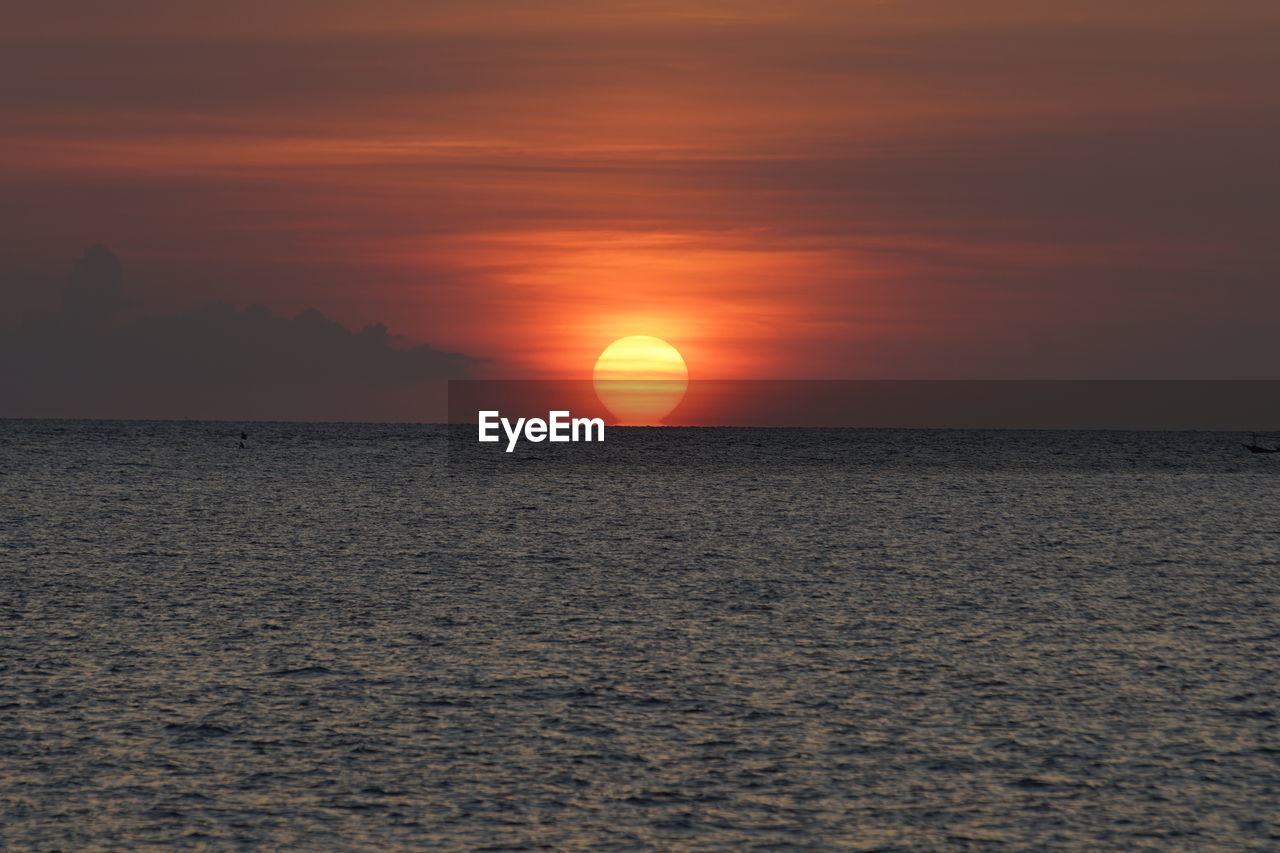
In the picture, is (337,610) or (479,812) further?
(337,610)

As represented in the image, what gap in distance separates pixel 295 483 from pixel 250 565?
79.4 metres

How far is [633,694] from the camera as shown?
120 feet

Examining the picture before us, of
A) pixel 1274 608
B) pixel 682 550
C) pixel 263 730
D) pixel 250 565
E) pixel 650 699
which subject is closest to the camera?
pixel 263 730

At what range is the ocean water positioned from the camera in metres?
26.1

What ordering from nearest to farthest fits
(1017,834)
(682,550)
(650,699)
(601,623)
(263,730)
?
(1017,834)
(263,730)
(650,699)
(601,623)
(682,550)

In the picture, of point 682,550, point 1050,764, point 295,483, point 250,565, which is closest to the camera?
point 1050,764

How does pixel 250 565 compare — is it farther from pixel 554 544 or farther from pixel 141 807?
pixel 141 807

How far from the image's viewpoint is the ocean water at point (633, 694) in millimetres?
26125

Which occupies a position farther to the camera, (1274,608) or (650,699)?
(1274,608)

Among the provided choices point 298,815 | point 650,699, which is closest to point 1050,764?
point 650,699

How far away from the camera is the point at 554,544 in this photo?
3231 inches

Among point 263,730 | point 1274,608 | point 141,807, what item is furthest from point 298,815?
point 1274,608

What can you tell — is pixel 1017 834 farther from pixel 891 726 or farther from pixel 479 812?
pixel 479 812

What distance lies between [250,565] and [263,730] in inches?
1477
